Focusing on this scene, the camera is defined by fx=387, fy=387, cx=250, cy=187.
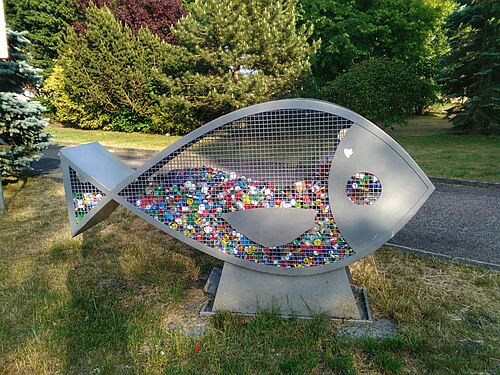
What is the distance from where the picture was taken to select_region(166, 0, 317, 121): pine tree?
41.6 feet

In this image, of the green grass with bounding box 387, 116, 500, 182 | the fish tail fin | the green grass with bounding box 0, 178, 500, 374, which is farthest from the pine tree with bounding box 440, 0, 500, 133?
the fish tail fin

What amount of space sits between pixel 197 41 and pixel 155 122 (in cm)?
481

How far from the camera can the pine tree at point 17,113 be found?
6.73m

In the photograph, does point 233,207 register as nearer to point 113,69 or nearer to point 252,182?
point 252,182

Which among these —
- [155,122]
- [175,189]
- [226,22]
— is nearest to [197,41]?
[226,22]

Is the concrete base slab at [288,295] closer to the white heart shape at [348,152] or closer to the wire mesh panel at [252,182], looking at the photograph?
the wire mesh panel at [252,182]

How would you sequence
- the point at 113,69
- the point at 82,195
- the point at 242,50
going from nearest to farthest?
1. the point at 82,195
2. the point at 242,50
3. the point at 113,69

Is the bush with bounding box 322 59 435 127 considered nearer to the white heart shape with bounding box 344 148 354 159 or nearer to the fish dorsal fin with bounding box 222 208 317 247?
Answer: the white heart shape with bounding box 344 148 354 159

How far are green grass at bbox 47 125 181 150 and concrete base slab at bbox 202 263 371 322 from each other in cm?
1078

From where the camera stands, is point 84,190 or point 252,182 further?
point 84,190

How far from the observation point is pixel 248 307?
120 inches

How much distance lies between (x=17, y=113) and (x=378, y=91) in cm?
912

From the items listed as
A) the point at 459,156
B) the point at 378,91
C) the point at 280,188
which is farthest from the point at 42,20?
the point at 280,188

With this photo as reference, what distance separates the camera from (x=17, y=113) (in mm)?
6910
